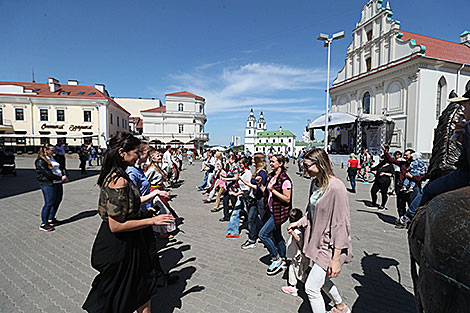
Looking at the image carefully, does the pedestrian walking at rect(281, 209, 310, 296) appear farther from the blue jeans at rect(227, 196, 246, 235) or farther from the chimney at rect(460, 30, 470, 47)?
the chimney at rect(460, 30, 470, 47)

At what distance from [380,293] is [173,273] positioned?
10.5 ft

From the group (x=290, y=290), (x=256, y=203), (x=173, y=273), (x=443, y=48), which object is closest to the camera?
(x=290, y=290)

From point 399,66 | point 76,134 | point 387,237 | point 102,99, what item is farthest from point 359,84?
point 76,134

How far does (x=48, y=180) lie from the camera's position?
5496mm

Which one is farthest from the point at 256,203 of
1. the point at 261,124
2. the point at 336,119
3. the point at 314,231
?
the point at 261,124

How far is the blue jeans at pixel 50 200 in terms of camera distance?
5531 millimetres

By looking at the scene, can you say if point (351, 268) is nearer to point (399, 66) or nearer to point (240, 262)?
point (240, 262)

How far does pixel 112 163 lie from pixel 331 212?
220 cm

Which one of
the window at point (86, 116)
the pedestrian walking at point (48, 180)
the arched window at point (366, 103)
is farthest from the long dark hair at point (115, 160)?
the window at point (86, 116)

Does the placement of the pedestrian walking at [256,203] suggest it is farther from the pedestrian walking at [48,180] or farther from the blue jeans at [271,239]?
the pedestrian walking at [48,180]

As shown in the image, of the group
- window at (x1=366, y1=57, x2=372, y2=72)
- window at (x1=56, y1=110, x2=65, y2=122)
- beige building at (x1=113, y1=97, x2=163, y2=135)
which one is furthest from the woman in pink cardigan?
beige building at (x1=113, y1=97, x2=163, y2=135)

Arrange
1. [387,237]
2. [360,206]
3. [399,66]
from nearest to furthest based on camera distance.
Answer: [387,237] < [360,206] < [399,66]

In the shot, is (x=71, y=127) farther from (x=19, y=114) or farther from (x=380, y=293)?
(x=380, y=293)

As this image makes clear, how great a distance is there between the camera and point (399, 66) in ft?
85.0
